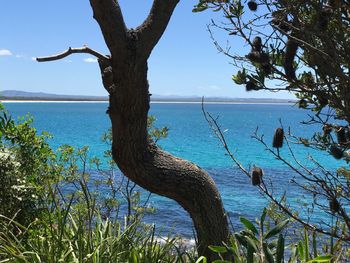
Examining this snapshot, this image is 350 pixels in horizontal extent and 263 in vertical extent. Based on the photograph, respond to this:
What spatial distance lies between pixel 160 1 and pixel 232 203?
16.2 m

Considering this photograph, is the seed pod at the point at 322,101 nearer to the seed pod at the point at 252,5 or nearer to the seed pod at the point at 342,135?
the seed pod at the point at 342,135

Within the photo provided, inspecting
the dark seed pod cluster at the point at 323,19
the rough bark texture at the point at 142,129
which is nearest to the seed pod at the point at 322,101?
the dark seed pod cluster at the point at 323,19

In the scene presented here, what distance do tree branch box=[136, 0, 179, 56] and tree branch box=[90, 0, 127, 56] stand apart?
19 centimetres

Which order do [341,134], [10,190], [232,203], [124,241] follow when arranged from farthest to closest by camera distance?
1. [232,203]
2. [10,190]
3. [124,241]
4. [341,134]

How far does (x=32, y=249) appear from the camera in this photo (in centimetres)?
407

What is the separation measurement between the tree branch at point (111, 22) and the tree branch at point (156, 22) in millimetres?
190

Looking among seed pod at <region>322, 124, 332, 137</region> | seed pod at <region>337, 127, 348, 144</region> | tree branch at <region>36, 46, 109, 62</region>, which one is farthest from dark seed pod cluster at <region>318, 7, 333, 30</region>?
tree branch at <region>36, 46, 109, 62</region>

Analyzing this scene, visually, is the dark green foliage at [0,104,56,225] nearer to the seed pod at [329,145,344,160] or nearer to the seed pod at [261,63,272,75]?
the seed pod at [261,63,272,75]

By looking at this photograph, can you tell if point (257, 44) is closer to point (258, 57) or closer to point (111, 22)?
point (258, 57)

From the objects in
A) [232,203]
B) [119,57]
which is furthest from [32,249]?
[232,203]

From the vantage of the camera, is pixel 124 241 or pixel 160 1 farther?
pixel 124 241

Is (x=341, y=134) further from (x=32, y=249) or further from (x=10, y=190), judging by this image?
(x=10, y=190)

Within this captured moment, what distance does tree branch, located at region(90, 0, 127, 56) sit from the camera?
11.8 ft

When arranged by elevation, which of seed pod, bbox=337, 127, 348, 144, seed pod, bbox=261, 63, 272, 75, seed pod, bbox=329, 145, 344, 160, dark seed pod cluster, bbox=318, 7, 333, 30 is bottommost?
seed pod, bbox=329, 145, 344, 160
